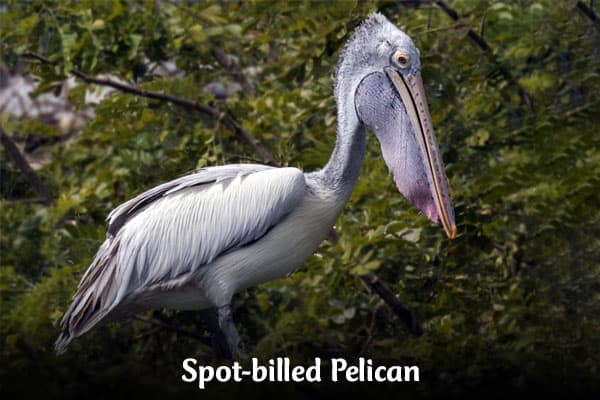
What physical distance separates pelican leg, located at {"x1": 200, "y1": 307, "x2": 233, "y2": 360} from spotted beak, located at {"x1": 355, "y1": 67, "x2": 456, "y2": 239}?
2.85 ft

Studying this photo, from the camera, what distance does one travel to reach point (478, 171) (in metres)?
5.61

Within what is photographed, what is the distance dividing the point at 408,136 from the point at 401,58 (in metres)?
0.29

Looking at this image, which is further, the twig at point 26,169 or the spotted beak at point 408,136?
the twig at point 26,169

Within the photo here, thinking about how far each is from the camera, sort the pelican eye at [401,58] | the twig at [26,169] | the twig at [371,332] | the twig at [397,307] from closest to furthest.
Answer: the pelican eye at [401,58]
the twig at [371,332]
the twig at [397,307]
the twig at [26,169]

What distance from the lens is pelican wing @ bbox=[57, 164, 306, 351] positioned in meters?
4.45

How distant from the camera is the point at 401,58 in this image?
4441mm

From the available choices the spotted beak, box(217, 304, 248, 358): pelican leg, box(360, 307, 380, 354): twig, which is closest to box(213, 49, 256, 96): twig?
box(360, 307, 380, 354): twig

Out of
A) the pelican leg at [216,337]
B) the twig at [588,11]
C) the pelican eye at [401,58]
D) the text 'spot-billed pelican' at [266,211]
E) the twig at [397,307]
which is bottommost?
the twig at [397,307]

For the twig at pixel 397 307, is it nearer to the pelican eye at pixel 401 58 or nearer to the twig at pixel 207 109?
the twig at pixel 207 109

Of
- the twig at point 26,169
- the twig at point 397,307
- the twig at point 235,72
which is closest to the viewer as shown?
the twig at point 397,307

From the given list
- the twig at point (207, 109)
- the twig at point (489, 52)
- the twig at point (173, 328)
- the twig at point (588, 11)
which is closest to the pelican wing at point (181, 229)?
the twig at point (173, 328)

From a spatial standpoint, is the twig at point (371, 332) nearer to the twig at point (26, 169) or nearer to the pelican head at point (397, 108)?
the pelican head at point (397, 108)

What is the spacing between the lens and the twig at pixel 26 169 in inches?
246

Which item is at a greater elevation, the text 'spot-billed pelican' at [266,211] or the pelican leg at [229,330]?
the text 'spot-billed pelican' at [266,211]
